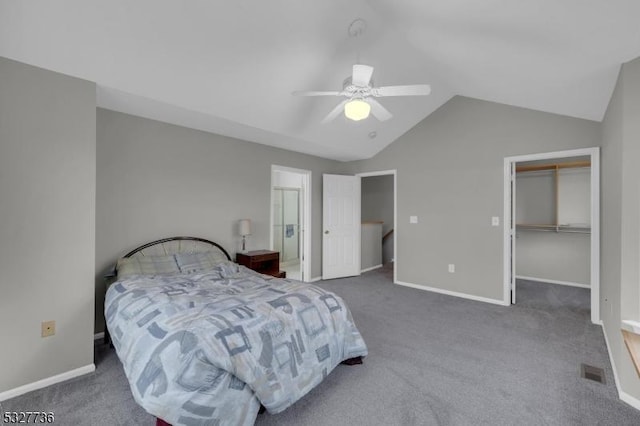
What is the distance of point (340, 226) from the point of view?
5.75 m

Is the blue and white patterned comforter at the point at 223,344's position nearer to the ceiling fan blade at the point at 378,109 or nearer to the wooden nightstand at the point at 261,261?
the wooden nightstand at the point at 261,261

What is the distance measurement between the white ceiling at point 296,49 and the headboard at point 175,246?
1486mm

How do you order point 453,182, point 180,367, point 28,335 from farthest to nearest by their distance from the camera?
point 453,182 → point 28,335 → point 180,367

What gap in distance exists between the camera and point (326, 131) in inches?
168

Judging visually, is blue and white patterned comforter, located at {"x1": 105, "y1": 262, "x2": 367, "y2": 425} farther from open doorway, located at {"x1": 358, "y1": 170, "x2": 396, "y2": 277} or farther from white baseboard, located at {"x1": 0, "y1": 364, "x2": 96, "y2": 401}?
open doorway, located at {"x1": 358, "y1": 170, "x2": 396, "y2": 277}

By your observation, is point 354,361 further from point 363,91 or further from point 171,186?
point 171,186

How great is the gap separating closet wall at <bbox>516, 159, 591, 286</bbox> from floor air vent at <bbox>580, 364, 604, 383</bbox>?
3.28 metres

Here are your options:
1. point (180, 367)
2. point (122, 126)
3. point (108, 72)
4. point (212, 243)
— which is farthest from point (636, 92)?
point (122, 126)

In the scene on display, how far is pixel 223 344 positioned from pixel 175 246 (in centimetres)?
233

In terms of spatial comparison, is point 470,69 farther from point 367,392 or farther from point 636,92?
point 367,392

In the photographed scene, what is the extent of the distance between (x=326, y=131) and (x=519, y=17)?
8.52ft

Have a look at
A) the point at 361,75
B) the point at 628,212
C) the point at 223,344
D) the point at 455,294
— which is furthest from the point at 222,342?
the point at 455,294

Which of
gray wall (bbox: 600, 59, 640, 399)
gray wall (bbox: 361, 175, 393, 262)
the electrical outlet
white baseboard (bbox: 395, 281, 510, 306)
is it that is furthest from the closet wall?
the electrical outlet

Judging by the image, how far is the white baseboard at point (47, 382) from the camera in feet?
6.87
